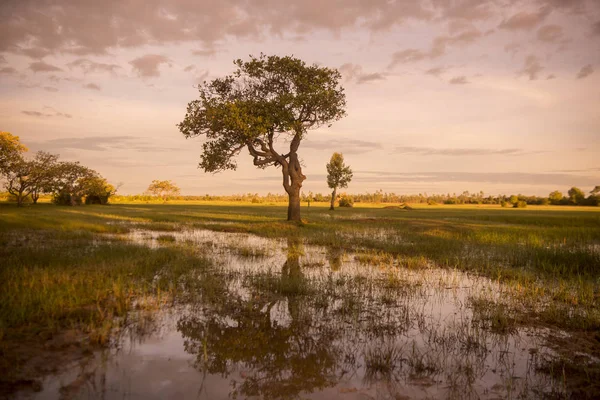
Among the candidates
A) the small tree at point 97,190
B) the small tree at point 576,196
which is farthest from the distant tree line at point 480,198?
the small tree at point 97,190

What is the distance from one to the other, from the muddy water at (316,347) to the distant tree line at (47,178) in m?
58.9

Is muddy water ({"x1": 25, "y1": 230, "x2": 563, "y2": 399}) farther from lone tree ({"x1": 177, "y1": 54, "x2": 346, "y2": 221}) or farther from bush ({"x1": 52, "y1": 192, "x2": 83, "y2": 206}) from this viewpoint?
bush ({"x1": 52, "y1": 192, "x2": 83, "y2": 206})

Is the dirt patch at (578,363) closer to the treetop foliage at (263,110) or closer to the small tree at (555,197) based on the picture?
the treetop foliage at (263,110)

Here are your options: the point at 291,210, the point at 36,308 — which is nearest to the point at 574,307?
the point at 36,308

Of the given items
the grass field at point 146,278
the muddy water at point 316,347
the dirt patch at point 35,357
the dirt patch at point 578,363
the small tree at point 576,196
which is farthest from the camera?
the small tree at point 576,196

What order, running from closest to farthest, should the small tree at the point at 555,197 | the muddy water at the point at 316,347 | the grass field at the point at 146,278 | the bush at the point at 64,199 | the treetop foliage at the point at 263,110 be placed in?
1. the muddy water at the point at 316,347
2. the grass field at the point at 146,278
3. the treetop foliage at the point at 263,110
4. the bush at the point at 64,199
5. the small tree at the point at 555,197

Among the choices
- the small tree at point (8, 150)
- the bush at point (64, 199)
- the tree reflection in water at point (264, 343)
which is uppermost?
the small tree at point (8, 150)

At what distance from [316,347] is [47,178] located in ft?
227

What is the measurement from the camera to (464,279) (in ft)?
36.6

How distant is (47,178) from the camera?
195 ft

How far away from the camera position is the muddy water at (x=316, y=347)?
14.8 feet

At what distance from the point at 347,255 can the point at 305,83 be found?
17818 mm

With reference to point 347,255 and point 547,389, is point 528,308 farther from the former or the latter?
point 347,255

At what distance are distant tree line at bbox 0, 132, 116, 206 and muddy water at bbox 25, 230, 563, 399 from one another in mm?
58886
